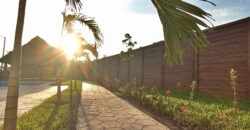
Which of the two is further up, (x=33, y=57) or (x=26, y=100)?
(x=33, y=57)

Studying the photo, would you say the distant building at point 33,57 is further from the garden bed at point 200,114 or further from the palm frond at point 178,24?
the palm frond at point 178,24

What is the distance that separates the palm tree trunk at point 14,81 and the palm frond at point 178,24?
5.48 feet

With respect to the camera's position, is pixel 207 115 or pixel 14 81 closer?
pixel 14 81

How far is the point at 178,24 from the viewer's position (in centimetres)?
126

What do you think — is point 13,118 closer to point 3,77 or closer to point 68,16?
point 68,16

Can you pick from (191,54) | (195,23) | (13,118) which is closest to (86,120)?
(13,118)

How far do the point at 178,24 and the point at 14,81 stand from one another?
1945mm

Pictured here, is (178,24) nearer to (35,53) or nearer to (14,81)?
(14,81)

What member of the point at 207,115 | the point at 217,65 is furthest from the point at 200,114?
the point at 217,65

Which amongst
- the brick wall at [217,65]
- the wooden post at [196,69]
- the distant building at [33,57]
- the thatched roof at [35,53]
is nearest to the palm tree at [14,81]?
the brick wall at [217,65]

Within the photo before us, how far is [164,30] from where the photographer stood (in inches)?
51.2

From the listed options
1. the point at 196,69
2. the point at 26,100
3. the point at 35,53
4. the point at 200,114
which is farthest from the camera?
the point at 35,53

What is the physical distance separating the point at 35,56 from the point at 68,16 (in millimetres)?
21163

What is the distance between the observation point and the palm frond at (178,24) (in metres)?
1.17
